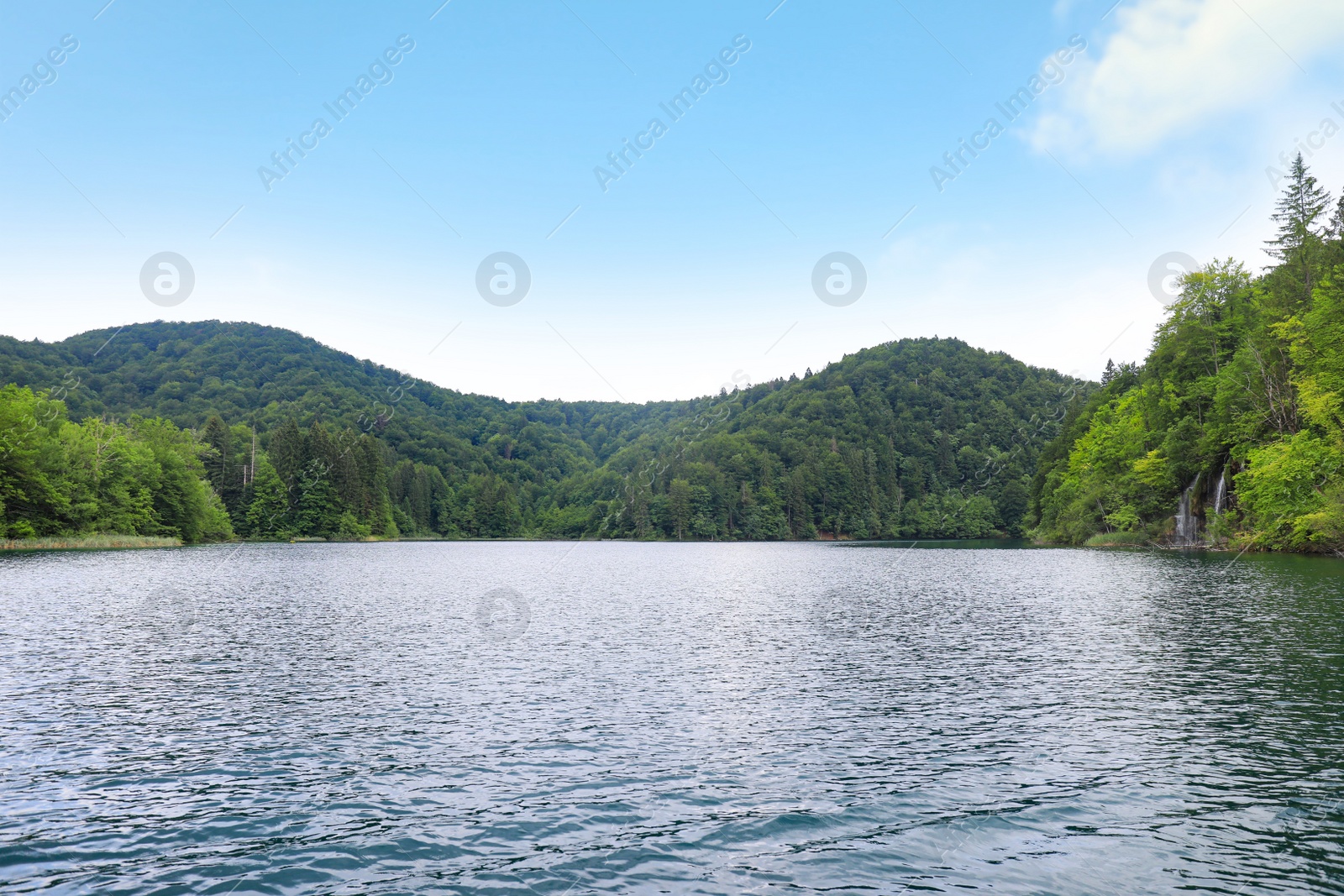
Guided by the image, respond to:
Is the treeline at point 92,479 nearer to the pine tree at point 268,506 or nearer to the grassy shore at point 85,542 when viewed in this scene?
the grassy shore at point 85,542

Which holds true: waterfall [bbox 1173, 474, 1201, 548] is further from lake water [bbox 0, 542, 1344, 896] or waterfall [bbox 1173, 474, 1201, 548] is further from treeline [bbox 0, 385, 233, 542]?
treeline [bbox 0, 385, 233, 542]

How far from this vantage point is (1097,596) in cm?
4434

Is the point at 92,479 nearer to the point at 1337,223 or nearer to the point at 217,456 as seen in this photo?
the point at 217,456

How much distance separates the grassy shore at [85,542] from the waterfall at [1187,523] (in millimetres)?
126004

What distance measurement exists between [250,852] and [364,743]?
5.70 metres

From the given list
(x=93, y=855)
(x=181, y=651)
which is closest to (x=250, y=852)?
(x=93, y=855)

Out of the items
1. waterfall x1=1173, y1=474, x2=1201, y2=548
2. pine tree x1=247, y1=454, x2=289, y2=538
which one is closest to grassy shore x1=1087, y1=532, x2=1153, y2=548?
waterfall x1=1173, y1=474, x2=1201, y2=548

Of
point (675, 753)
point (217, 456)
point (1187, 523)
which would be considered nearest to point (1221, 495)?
point (1187, 523)

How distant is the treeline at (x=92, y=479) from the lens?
3548 inches

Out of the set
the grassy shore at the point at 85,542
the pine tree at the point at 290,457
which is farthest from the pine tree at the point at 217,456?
the grassy shore at the point at 85,542

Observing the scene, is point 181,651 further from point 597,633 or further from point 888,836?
point 888,836

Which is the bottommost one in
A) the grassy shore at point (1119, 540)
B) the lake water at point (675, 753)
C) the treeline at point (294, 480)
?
the lake water at point (675, 753)

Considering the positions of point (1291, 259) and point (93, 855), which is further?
point (1291, 259)

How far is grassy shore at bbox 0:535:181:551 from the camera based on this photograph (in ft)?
296
